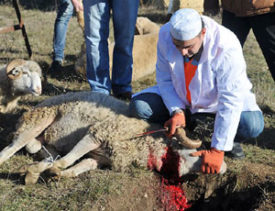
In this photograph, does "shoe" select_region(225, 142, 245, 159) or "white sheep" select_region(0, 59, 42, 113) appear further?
"white sheep" select_region(0, 59, 42, 113)

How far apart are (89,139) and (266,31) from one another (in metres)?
2.11

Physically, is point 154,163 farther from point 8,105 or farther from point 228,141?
point 8,105

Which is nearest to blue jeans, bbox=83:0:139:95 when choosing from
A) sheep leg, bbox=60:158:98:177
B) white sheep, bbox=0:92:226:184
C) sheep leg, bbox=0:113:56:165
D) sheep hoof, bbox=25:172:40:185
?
white sheep, bbox=0:92:226:184

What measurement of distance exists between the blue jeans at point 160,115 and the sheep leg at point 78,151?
0.51 metres

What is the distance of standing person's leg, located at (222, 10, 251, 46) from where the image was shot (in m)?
4.36

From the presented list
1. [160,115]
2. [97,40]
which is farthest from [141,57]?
[160,115]

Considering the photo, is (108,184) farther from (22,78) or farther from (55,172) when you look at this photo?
(22,78)

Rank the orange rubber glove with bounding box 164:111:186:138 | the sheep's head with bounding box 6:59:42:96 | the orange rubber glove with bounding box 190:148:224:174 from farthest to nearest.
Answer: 1. the sheep's head with bounding box 6:59:42:96
2. the orange rubber glove with bounding box 164:111:186:138
3. the orange rubber glove with bounding box 190:148:224:174

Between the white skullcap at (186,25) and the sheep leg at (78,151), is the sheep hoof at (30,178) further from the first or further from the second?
the white skullcap at (186,25)

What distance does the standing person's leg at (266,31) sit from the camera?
405 cm

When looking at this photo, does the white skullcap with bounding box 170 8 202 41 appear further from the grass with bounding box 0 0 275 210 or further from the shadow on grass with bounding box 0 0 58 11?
the shadow on grass with bounding box 0 0 58 11

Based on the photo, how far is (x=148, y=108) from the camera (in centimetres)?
394

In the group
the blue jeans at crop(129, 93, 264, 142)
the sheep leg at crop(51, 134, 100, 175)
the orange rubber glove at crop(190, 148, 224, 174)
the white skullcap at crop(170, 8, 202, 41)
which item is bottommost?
the sheep leg at crop(51, 134, 100, 175)

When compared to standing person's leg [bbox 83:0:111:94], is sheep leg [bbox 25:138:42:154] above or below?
below
